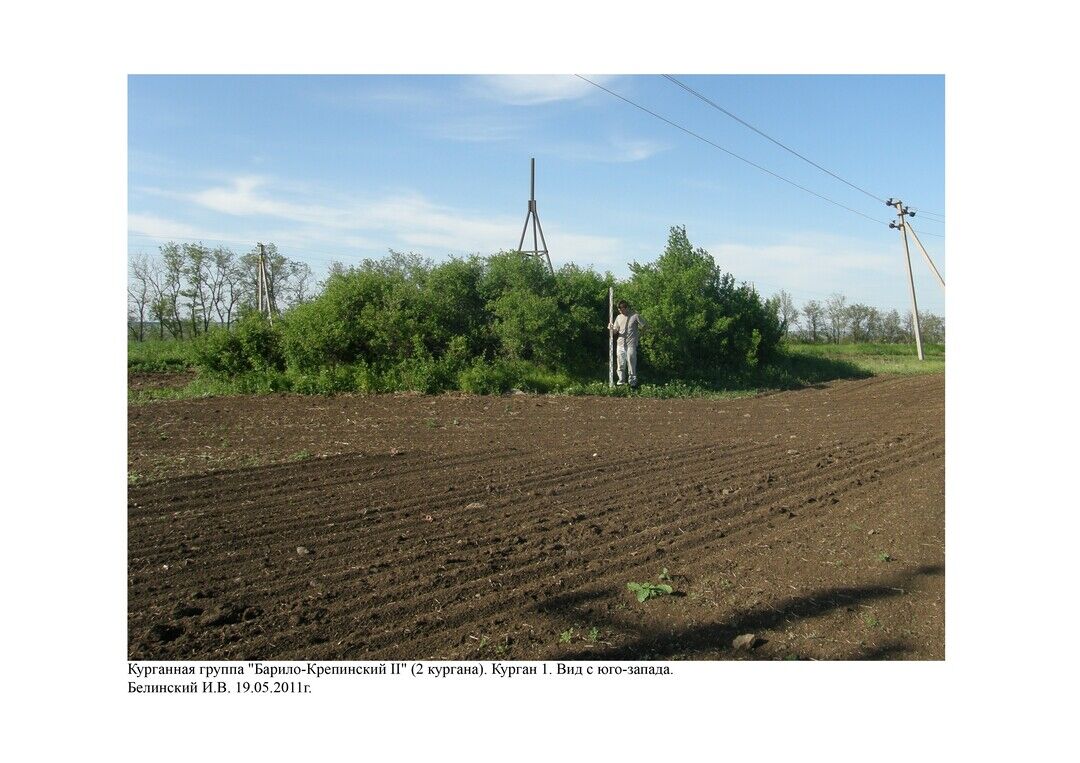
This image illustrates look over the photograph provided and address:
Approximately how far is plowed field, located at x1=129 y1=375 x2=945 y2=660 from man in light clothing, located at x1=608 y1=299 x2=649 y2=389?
6869 mm

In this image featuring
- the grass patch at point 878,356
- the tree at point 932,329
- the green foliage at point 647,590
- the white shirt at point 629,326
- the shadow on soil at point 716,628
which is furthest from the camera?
the tree at point 932,329

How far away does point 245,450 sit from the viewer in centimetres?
849

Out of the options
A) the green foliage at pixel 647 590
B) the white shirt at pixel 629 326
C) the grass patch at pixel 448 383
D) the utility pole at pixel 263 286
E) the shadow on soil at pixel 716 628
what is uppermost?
the utility pole at pixel 263 286

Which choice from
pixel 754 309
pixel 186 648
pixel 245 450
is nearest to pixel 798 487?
pixel 186 648

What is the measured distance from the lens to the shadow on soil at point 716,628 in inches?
153

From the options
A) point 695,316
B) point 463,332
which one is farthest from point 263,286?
point 695,316

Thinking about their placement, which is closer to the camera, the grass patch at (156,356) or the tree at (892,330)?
the grass patch at (156,356)

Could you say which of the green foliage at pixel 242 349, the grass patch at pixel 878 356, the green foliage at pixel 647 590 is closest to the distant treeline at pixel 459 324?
the green foliage at pixel 242 349

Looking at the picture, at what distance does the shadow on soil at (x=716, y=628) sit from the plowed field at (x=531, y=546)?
0.04 feet

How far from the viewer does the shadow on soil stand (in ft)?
12.8

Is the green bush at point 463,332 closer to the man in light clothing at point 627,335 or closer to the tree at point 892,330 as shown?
the man in light clothing at point 627,335

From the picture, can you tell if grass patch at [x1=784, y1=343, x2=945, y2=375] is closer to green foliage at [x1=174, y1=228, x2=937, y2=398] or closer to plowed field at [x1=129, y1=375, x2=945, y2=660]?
green foliage at [x1=174, y1=228, x2=937, y2=398]

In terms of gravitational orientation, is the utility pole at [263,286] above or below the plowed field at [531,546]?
above

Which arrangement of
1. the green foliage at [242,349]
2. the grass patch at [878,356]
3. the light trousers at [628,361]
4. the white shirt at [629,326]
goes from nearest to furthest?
the white shirt at [629,326] → the light trousers at [628,361] → the green foliage at [242,349] → the grass patch at [878,356]
